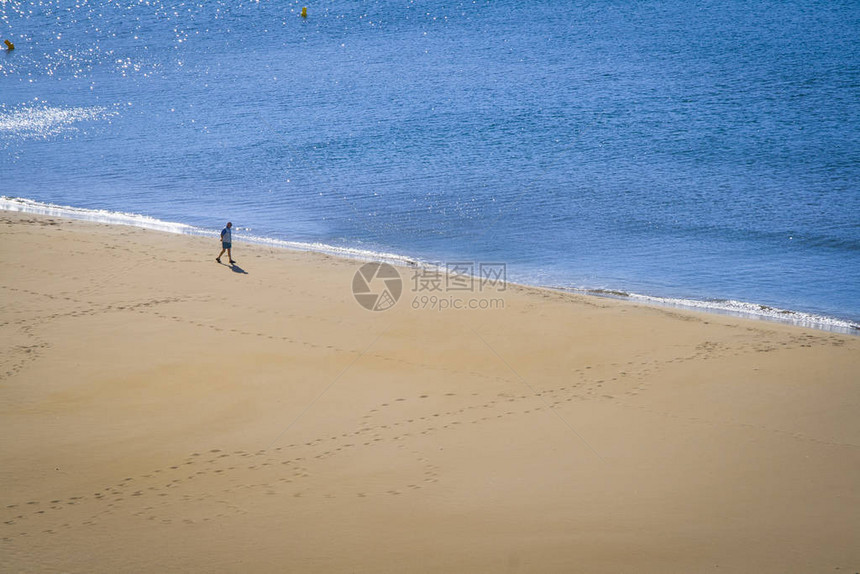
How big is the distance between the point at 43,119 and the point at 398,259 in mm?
26196

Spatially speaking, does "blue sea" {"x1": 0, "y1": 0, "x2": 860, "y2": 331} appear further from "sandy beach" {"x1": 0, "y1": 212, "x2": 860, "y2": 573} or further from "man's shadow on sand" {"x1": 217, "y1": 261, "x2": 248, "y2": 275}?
"sandy beach" {"x1": 0, "y1": 212, "x2": 860, "y2": 573}

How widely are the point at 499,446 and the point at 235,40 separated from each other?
150 feet

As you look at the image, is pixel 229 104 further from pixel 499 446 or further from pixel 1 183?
pixel 499 446

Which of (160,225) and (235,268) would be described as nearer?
(235,268)

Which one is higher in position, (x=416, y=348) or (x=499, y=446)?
(x=416, y=348)

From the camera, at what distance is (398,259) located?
665 inches

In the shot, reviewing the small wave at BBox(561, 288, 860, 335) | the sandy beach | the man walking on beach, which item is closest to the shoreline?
the small wave at BBox(561, 288, 860, 335)

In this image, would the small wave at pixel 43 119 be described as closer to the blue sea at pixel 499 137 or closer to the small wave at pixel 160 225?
the blue sea at pixel 499 137

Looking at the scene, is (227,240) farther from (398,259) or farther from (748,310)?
(748,310)

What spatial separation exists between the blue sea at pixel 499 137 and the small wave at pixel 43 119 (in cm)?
21

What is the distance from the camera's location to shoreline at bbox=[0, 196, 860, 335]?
43.2ft

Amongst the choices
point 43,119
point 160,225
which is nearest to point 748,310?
point 160,225

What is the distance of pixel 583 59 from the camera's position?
3759cm

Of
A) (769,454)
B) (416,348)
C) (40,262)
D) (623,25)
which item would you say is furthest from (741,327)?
(623,25)
